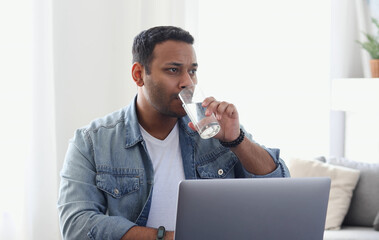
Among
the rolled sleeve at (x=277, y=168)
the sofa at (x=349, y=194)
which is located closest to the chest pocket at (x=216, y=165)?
the rolled sleeve at (x=277, y=168)

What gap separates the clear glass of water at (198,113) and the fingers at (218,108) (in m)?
0.01

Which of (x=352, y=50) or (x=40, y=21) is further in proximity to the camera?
(x=352, y=50)

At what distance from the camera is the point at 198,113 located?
59.7 inches

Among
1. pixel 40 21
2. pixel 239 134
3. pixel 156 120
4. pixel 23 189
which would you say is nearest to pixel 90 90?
pixel 40 21

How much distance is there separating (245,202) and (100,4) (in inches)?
85.2

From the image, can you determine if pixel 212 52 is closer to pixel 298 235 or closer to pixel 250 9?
pixel 250 9

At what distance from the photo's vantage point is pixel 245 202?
119 centimetres

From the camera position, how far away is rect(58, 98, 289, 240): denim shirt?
5.22 ft

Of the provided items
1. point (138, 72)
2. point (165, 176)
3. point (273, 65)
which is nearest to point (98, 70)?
point (138, 72)

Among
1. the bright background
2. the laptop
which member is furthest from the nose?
the bright background

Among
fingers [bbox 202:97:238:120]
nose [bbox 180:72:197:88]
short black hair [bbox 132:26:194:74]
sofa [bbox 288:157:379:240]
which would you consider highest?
short black hair [bbox 132:26:194:74]

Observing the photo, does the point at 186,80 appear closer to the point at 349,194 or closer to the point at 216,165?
the point at 216,165

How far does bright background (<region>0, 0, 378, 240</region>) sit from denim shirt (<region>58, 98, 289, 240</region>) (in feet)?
3.90

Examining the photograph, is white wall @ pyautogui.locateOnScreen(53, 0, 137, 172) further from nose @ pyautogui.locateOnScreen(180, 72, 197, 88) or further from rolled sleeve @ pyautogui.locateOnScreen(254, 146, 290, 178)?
rolled sleeve @ pyautogui.locateOnScreen(254, 146, 290, 178)
